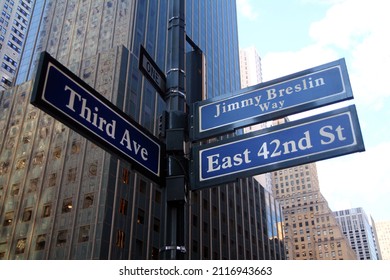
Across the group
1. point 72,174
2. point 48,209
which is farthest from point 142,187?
point 48,209

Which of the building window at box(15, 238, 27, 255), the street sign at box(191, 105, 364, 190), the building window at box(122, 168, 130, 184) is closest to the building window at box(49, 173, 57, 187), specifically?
the building window at box(15, 238, 27, 255)

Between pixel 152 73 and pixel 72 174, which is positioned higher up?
pixel 72 174

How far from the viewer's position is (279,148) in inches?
219

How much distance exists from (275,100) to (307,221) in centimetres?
14651

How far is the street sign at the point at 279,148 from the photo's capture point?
17.6 ft

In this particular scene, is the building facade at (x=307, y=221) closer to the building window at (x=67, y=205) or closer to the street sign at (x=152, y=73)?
the building window at (x=67, y=205)

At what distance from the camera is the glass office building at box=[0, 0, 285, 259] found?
41406mm

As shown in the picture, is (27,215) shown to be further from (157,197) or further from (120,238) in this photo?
(157,197)

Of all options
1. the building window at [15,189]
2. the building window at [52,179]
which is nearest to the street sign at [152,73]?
the building window at [52,179]

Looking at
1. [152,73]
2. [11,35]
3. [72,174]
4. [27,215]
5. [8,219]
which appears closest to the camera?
[152,73]

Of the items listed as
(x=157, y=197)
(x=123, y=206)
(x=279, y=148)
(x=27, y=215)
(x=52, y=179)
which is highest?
(x=52, y=179)

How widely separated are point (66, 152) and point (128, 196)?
8632mm

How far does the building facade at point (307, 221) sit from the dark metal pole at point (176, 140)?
415 ft
